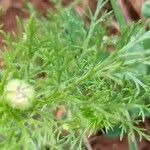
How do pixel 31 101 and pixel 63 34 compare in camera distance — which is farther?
pixel 63 34

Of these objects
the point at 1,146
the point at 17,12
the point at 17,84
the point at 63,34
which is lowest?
the point at 1,146

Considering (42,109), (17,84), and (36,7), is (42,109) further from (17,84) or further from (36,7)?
(36,7)

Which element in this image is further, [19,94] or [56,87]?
[56,87]

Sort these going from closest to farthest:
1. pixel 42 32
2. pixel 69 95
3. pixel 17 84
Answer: pixel 17 84 → pixel 69 95 → pixel 42 32

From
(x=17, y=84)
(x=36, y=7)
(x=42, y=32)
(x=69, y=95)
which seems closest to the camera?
(x=17, y=84)

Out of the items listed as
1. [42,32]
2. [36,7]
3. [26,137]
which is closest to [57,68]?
[26,137]

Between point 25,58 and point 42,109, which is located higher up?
point 25,58
